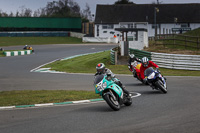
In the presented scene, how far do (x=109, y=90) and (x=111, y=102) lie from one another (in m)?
0.34

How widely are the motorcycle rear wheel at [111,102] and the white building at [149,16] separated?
7108 centimetres

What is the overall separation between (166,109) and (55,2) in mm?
127937

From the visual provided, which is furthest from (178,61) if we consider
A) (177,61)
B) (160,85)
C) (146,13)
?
(146,13)

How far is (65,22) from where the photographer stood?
283ft

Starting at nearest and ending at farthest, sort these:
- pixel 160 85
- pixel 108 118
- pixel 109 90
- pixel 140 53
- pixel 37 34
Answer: pixel 108 118
pixel 109 90
pixel 160 85
pixel 140 53
pixel 37 34

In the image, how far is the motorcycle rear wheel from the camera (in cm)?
1012

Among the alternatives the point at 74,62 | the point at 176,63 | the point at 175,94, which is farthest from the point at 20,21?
the point at 175,94

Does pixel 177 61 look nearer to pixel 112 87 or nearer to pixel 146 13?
pixel 112 87

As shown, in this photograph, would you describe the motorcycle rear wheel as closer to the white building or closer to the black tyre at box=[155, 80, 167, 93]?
the black tyre at box=[155, 80, 167, 93]

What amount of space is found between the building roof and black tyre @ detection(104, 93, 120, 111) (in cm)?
7102

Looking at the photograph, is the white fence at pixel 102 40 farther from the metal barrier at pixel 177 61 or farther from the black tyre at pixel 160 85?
the black tyre at pixel 160 85

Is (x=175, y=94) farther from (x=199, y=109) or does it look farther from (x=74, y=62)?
(x=74, y=62)

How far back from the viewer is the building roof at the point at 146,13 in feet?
268

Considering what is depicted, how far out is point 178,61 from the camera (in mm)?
27547
